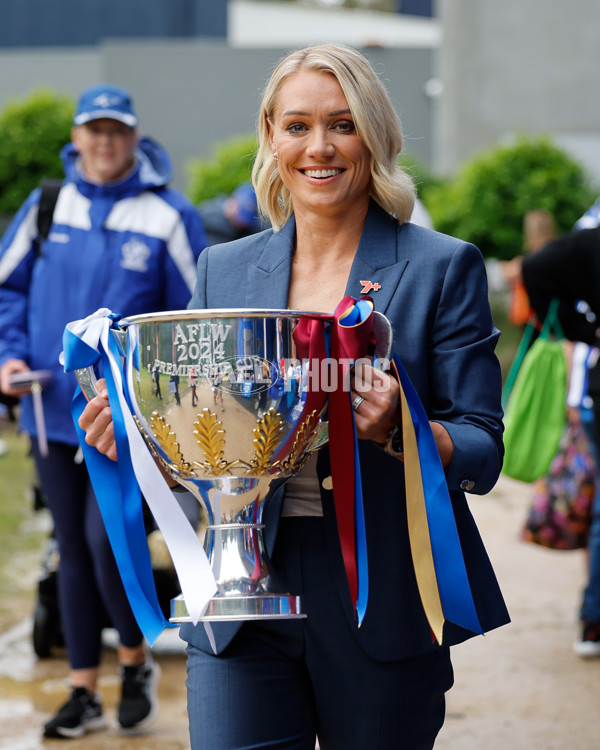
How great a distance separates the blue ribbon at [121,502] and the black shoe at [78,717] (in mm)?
2267

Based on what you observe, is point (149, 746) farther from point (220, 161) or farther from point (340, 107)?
point (220, 161)

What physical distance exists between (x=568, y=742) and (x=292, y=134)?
112 inches

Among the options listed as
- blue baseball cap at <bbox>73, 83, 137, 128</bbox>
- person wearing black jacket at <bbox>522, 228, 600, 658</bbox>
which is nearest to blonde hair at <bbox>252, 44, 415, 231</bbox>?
blue baseball cap at <bbox>73, 83, 137, 128</bbox>

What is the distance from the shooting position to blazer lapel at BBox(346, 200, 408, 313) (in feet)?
7.57

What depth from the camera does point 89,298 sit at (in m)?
4.36

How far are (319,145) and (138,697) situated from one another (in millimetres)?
2719

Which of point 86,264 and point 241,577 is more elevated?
point 86,264

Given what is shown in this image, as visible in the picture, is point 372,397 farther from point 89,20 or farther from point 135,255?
point 89,20

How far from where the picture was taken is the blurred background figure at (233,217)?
6379 mm

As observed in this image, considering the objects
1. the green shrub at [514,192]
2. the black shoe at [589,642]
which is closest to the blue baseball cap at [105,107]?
the black shoe at [589,642]

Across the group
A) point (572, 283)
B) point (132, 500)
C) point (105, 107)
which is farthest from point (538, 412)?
point (132, 500)

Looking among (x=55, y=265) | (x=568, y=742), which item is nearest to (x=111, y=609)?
(x=55, y=265)

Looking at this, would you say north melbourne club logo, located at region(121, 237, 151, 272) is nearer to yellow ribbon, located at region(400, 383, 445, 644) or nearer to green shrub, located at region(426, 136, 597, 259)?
yellow ribbon, located at region(400, 383, 445, 644)

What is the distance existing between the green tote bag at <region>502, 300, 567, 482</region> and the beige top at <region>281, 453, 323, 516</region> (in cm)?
257
